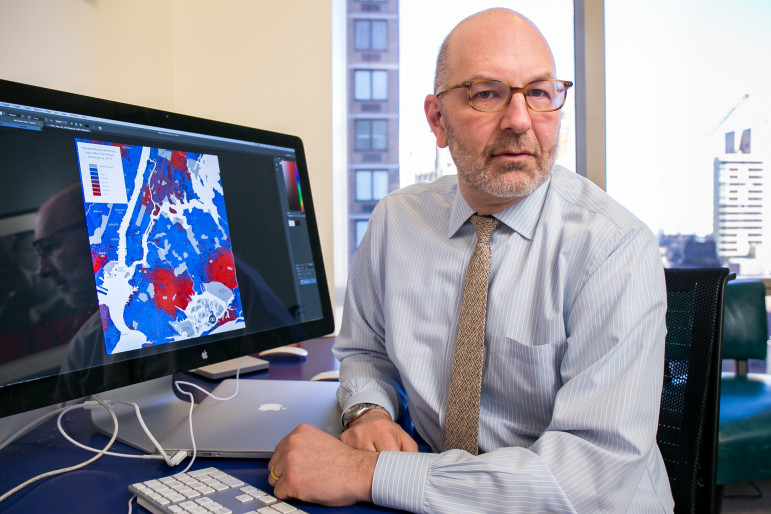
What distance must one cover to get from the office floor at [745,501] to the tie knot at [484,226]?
187cm

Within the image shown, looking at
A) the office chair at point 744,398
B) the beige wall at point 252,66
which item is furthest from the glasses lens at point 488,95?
the beige wall at point 252,66

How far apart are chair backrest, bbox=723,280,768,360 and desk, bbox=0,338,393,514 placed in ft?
7.28

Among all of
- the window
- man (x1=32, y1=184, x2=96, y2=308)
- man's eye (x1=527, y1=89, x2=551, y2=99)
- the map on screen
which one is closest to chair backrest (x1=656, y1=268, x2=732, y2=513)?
man's eye (x1=527, y1=89, x2=551, y2=99)

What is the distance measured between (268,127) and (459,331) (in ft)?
5.02

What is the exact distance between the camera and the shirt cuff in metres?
0.65

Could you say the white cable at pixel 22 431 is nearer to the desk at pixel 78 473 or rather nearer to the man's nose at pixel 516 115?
the desk at pixel 78 473

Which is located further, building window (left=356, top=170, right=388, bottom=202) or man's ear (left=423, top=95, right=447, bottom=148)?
building window (left=356, top=170, right=388, bottom=202)

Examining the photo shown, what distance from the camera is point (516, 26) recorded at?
96 centimetres

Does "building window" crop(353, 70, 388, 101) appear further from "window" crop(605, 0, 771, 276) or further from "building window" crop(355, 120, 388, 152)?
"window" crop(605, 0, 771, 276)

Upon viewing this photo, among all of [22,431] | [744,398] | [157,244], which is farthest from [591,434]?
[744,398]

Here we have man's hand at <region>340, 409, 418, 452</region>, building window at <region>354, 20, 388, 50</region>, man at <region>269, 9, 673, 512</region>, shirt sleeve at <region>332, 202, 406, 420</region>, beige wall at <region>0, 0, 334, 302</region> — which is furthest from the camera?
building window at <region>354, 20, 388, 50</region>

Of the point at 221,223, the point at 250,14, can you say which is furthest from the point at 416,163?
the point at 221,223

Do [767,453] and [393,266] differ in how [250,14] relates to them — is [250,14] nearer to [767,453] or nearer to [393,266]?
[393,266]

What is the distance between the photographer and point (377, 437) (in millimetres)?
799
